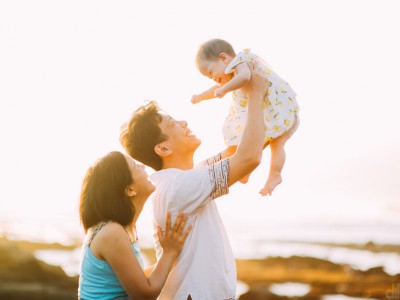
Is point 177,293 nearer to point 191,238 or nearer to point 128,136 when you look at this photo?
point 191,238

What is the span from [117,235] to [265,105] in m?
1.04

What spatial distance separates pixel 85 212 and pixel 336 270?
1055 centimetres

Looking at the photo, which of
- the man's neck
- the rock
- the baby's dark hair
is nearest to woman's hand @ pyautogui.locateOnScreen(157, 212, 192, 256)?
the man's neck

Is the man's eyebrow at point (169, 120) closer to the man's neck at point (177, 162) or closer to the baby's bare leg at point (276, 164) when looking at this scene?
the man's neck at point (177, 162)

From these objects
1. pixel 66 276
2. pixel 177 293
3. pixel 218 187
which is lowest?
pixel 177 293

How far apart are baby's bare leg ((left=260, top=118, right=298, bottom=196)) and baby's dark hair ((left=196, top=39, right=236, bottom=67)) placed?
0.50 metres

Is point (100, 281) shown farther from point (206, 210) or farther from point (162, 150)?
point (162, 150)

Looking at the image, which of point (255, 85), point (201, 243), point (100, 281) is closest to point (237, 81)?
point (255, 85)

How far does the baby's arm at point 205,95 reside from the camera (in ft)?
10.4

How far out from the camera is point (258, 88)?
275 cm

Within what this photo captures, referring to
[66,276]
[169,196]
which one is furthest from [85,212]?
[66,276]

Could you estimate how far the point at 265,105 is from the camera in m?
3.11

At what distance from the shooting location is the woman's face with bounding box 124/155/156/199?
2701 mm

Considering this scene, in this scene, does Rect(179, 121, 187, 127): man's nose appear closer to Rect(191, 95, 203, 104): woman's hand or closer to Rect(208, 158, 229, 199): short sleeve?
Rect(191, 95, 203, 104): woman's hand
